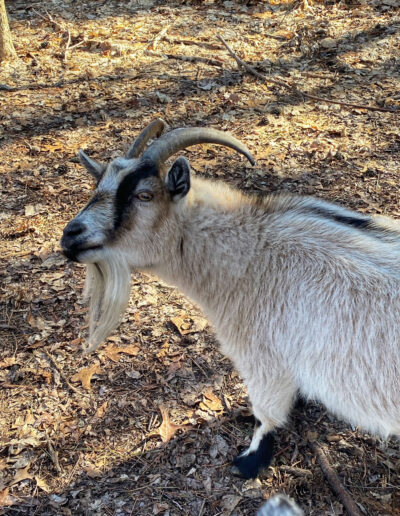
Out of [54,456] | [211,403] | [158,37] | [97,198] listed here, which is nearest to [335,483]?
[211,403]

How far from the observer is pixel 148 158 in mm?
3088

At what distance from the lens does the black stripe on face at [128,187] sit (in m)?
3.06

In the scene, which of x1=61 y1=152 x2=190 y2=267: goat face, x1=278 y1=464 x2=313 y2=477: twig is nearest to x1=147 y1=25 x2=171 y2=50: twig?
x1=61 y1=152 x2=190 y2=267: goat face

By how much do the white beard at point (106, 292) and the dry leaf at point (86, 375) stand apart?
315 millimetres

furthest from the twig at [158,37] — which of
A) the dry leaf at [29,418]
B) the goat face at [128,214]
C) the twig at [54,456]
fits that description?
the twig at [54,456]

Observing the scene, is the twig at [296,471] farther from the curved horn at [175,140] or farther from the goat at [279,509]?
the curved horn at [175,140]

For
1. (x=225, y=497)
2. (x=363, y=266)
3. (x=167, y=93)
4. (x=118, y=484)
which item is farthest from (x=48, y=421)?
(x=167, y=93)

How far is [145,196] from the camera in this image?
3.08m

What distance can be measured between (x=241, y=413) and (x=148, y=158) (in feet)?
6.21

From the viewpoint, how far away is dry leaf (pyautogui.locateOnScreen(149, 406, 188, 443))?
141 inches

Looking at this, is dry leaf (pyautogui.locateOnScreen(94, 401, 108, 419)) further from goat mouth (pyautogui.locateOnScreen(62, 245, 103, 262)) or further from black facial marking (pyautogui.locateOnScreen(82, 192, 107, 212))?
black facial marking (pyautogui.locateOnScreen(82, 192, 107, 212))

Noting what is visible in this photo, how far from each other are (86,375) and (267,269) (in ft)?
5.61

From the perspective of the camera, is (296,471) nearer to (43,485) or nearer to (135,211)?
(43,485)

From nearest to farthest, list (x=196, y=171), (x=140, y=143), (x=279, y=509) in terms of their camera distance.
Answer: (x=279, y=509), (x=140, y=143), (x=196, y=171)
